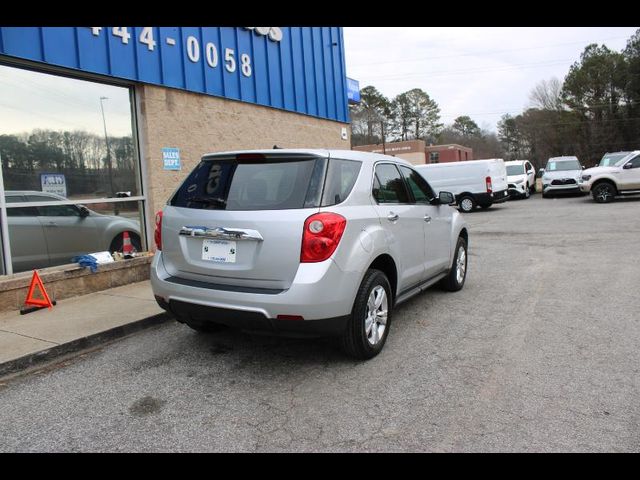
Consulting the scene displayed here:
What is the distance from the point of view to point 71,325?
5102mm

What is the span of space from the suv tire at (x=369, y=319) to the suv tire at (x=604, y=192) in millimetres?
16949

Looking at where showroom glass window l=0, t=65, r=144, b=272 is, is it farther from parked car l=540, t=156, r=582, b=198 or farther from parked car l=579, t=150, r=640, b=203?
parked car l=540, t=156, r=582, b=198

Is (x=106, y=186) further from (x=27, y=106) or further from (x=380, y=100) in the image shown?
(x=380, y=100)

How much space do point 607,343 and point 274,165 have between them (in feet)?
10.9

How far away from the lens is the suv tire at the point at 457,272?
20.8ft

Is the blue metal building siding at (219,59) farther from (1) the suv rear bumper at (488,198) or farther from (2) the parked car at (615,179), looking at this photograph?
(2) the parked car at (615,179)

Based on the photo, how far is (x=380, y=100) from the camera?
263ft

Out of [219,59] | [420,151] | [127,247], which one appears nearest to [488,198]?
[219,59]

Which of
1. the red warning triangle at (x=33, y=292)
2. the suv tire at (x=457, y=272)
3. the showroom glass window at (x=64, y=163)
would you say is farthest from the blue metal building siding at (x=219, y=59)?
the suv tire at (x=457, y=272)

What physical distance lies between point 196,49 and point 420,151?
58189mm

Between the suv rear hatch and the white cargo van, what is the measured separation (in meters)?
15.3

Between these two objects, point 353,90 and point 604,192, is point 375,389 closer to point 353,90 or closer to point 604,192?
point 353,90

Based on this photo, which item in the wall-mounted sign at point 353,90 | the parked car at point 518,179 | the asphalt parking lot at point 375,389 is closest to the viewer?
the asphalt parking lot at point 375,389
